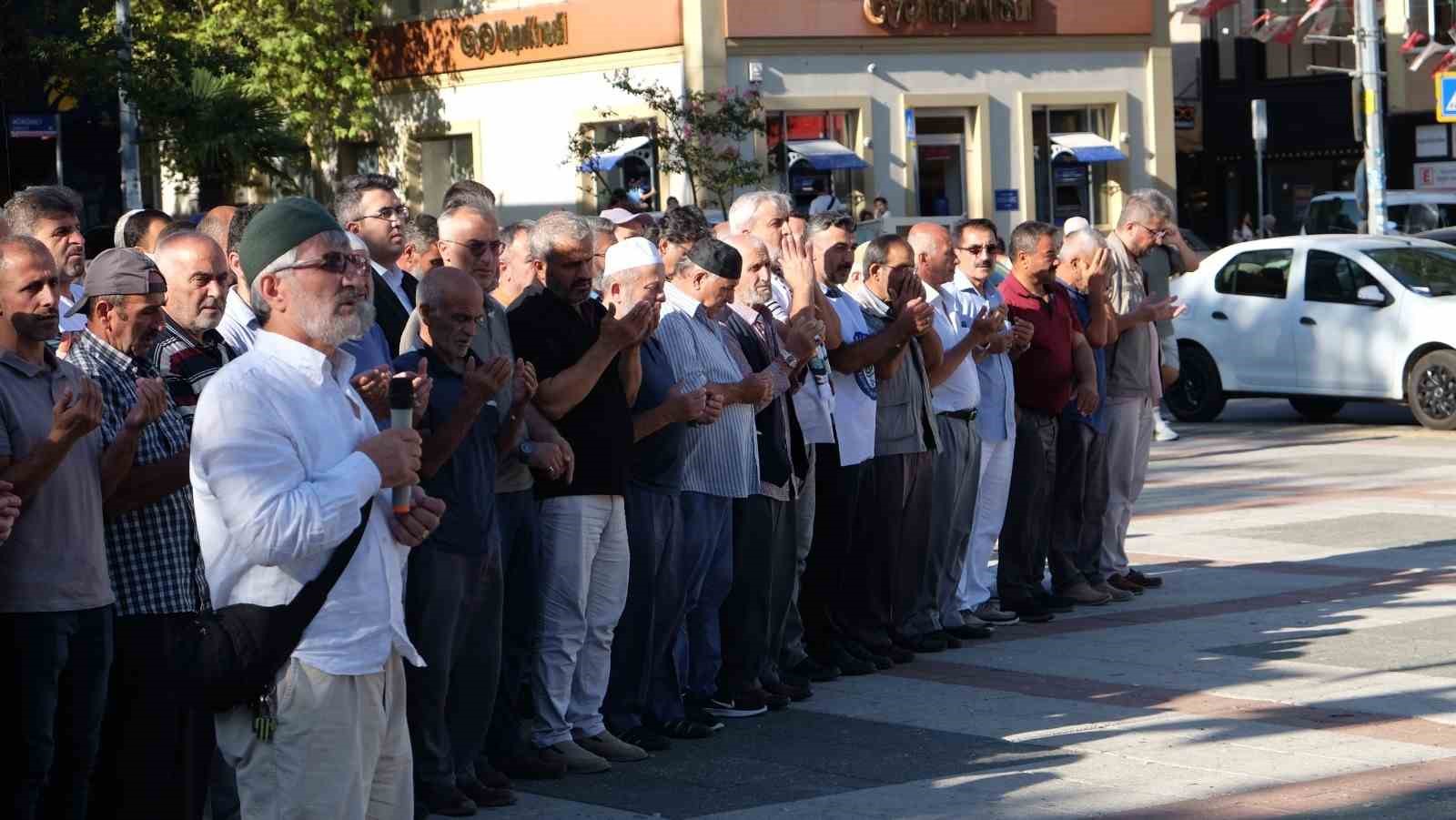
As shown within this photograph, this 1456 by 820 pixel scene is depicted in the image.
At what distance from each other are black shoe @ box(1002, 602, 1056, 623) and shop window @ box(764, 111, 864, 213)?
76.4 ft

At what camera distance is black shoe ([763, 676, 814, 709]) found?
9.54 meters

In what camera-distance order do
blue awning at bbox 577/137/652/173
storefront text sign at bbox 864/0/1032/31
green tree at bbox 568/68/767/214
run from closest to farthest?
green tree at bbox 568/68/767/214
blue awning at bbox 577/137/652/173
storefront text sign at bbox 864/0/1032/31

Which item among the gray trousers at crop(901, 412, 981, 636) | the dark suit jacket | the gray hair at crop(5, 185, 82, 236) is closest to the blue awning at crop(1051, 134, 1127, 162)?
the gray trousers at crop(901, 412, 981, 636)

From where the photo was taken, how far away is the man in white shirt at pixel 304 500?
4910 mm

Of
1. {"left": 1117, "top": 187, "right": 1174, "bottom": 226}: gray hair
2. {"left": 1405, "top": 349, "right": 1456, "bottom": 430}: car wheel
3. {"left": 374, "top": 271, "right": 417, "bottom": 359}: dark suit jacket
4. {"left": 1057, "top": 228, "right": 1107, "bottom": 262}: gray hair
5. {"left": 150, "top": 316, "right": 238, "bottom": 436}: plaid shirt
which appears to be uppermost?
{"left": 1117, "top": 187, "right": 1174, "bottom": 226}: gray hair

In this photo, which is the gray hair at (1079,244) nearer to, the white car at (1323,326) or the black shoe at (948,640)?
the black shoe at (948,640)

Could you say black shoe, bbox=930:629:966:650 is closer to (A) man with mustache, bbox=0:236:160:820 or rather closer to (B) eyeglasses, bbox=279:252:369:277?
(A) man with mustache, bbox=0:236:160:820

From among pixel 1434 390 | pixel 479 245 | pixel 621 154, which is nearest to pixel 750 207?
→ pixel 479 245

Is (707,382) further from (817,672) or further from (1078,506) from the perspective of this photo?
(1078,506)

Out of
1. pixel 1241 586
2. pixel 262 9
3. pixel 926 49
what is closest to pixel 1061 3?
pixel 926 49

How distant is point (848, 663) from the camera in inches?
402

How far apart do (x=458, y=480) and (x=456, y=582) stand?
1.11ft

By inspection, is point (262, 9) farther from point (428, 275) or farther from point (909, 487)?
point (428, 275)

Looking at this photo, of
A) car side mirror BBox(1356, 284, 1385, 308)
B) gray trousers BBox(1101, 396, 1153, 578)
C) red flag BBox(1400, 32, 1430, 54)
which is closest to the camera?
gray trousers BBox(1101, 396, 1153, 578)
